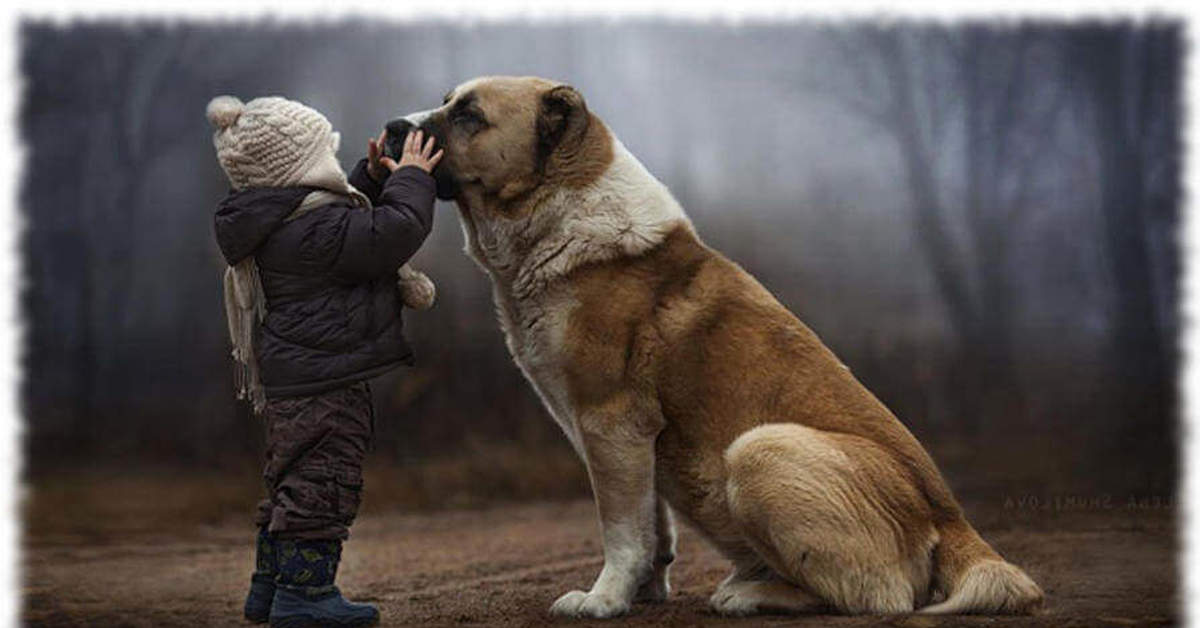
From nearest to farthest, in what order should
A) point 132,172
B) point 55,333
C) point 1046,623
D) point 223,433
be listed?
point 1046,623
point 55,333
point 132,172
point 223,433

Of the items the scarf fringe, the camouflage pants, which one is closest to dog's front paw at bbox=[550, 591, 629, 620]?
the camouflage pants

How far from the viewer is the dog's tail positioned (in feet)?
13.0

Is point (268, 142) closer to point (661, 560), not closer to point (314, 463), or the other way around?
point (314, 463)

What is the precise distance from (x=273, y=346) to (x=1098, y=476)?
210 inches

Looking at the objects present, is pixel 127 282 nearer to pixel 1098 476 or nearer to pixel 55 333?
pixel 55 333

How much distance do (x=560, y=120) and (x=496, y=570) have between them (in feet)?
9.25

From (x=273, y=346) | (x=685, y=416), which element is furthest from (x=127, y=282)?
(x=685, y=416)

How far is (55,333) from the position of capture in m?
6.75

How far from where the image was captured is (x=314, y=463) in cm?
409

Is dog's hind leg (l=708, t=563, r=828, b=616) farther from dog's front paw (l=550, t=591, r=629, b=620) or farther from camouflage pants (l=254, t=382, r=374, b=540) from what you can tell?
camouflage pants (l=254, t=382, r=374, b=540)

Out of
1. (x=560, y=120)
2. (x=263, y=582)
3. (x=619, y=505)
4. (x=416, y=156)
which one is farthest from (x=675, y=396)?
(x=263, y=582)

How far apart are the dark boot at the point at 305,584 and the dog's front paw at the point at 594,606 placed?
81 centimetres

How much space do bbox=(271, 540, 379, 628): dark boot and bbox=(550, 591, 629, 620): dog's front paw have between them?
81 centimetres

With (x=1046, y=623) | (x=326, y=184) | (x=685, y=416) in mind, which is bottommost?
(x=1046, y=623)
